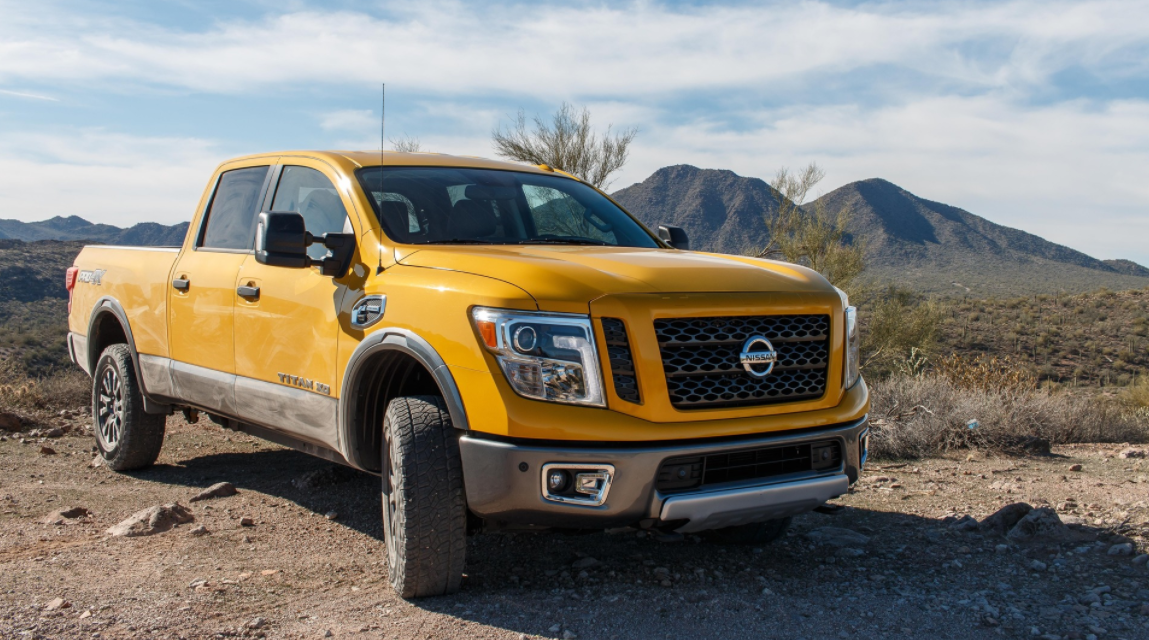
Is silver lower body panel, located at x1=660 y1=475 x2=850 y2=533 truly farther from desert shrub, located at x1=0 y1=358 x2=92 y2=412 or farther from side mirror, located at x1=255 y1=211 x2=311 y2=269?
desert shrub, located at x1=0 y1=358 x2=92 y2=412

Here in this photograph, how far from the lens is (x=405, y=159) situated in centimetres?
504

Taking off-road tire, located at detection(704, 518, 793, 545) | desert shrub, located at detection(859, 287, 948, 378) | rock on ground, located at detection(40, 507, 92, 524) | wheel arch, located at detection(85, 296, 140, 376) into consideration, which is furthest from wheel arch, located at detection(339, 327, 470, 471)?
desert shrub, located at detection(859, 287, 948, 378)

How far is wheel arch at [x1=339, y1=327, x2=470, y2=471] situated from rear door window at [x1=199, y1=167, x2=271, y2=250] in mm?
1439

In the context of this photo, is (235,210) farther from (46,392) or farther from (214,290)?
(46,392)

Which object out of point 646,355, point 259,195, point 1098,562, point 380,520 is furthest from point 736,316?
point 259,195

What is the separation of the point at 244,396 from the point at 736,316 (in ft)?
8.86

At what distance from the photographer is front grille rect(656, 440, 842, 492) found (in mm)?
3516

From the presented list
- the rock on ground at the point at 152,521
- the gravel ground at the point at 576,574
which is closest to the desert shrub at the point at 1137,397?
the gravel ground at the point at 576,574

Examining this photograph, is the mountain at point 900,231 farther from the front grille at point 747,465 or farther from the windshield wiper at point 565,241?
the front grille at point 747,465

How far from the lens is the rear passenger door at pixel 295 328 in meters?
4.31

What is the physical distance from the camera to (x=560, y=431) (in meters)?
3.37

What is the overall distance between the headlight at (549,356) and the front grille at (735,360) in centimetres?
30

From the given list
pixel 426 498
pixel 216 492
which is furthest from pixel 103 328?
pixel 426 498

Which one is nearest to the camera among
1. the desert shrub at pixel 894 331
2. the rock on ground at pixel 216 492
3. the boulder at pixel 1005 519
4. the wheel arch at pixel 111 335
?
the boulder at pixel 1005 519
